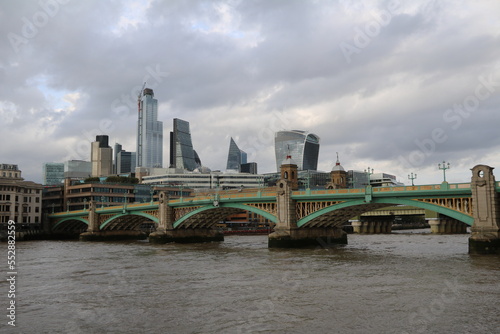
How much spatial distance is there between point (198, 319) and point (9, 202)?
105528 mm

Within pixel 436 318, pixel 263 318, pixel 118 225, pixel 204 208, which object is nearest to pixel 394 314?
pixel 436 318

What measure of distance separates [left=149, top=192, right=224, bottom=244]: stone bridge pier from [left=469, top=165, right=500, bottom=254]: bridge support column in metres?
50.9

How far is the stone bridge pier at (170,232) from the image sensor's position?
83562 millimetres

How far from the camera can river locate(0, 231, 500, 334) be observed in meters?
21.1

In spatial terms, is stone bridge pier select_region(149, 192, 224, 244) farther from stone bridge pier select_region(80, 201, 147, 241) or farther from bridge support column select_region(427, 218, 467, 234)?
bridge support column select_region(427, 218, 467, 234)

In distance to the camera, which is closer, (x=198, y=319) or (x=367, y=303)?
(x=198, y=319)

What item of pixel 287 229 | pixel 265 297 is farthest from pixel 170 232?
pixel 265 297

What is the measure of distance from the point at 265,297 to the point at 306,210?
121 feet

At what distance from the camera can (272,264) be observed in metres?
44.9

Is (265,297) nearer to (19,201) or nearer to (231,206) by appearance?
(231,206)

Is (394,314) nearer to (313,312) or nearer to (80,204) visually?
(313,312)

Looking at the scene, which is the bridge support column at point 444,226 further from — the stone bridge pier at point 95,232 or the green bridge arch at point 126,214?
the stone bridge pier at point 95,232

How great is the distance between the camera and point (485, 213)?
46219 millimetres

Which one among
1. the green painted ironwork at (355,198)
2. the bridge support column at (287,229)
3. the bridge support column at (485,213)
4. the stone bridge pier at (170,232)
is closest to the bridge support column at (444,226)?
the stone bridge pier at (170,232)
